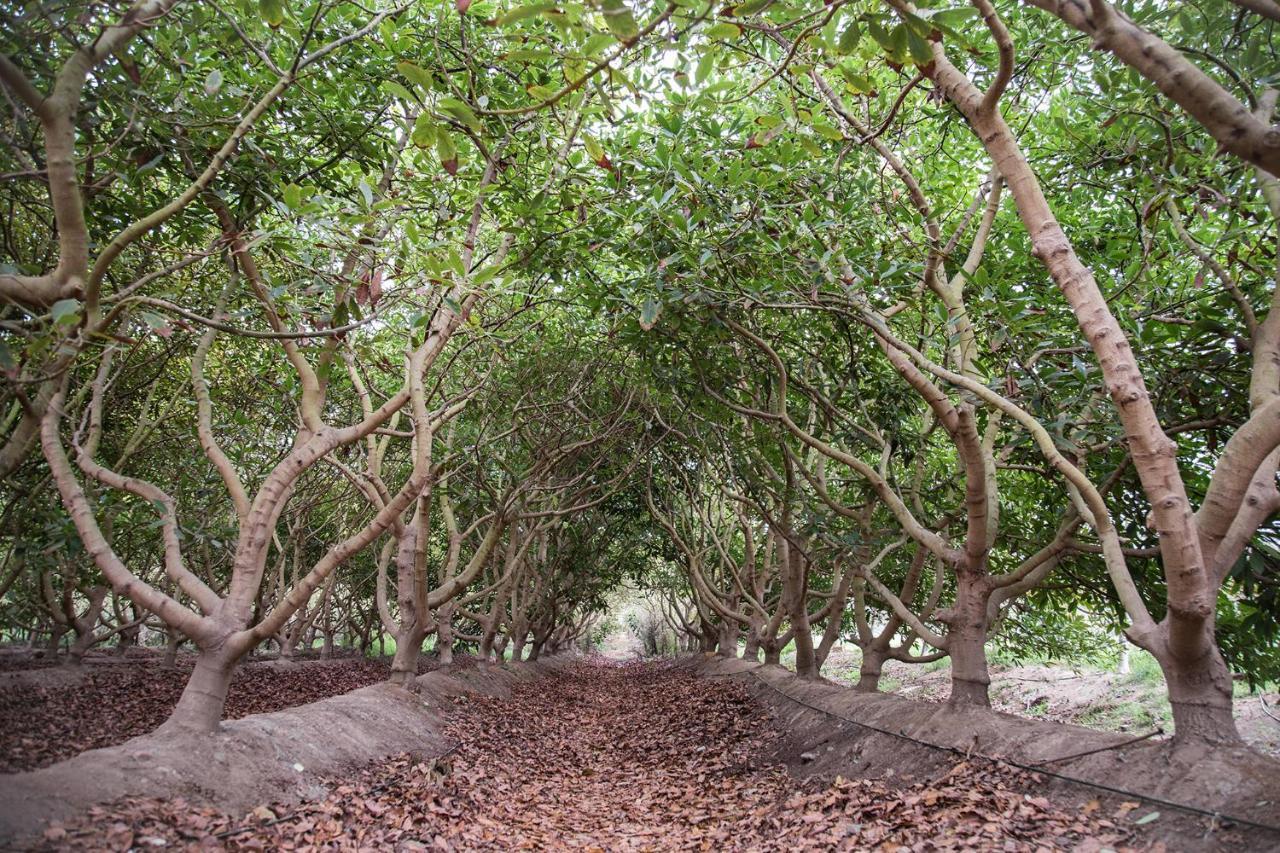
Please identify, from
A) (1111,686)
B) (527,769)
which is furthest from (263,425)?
(1111,686)

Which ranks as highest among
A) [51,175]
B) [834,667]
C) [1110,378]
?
[51,175]

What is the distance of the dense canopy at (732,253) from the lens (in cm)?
316

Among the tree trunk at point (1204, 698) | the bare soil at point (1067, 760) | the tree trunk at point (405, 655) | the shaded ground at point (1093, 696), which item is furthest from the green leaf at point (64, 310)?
the shaded ground at point (1093, 696)

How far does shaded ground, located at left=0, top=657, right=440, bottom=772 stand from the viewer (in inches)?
194

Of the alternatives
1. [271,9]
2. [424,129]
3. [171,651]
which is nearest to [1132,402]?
[424,129]

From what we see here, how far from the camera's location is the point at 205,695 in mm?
4824

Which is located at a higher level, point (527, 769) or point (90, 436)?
point (90, 436)

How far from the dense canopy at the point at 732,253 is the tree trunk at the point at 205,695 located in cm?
3

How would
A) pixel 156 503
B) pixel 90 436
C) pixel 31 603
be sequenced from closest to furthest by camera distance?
pixel 156 503
pixel 90 436
pixel 31 603

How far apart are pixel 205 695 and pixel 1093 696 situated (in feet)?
56.5

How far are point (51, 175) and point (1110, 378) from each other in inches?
183

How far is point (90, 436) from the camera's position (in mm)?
5512

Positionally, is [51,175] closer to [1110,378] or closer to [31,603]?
[1110,378]

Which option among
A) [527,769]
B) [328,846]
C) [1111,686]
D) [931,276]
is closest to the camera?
[328,846]
